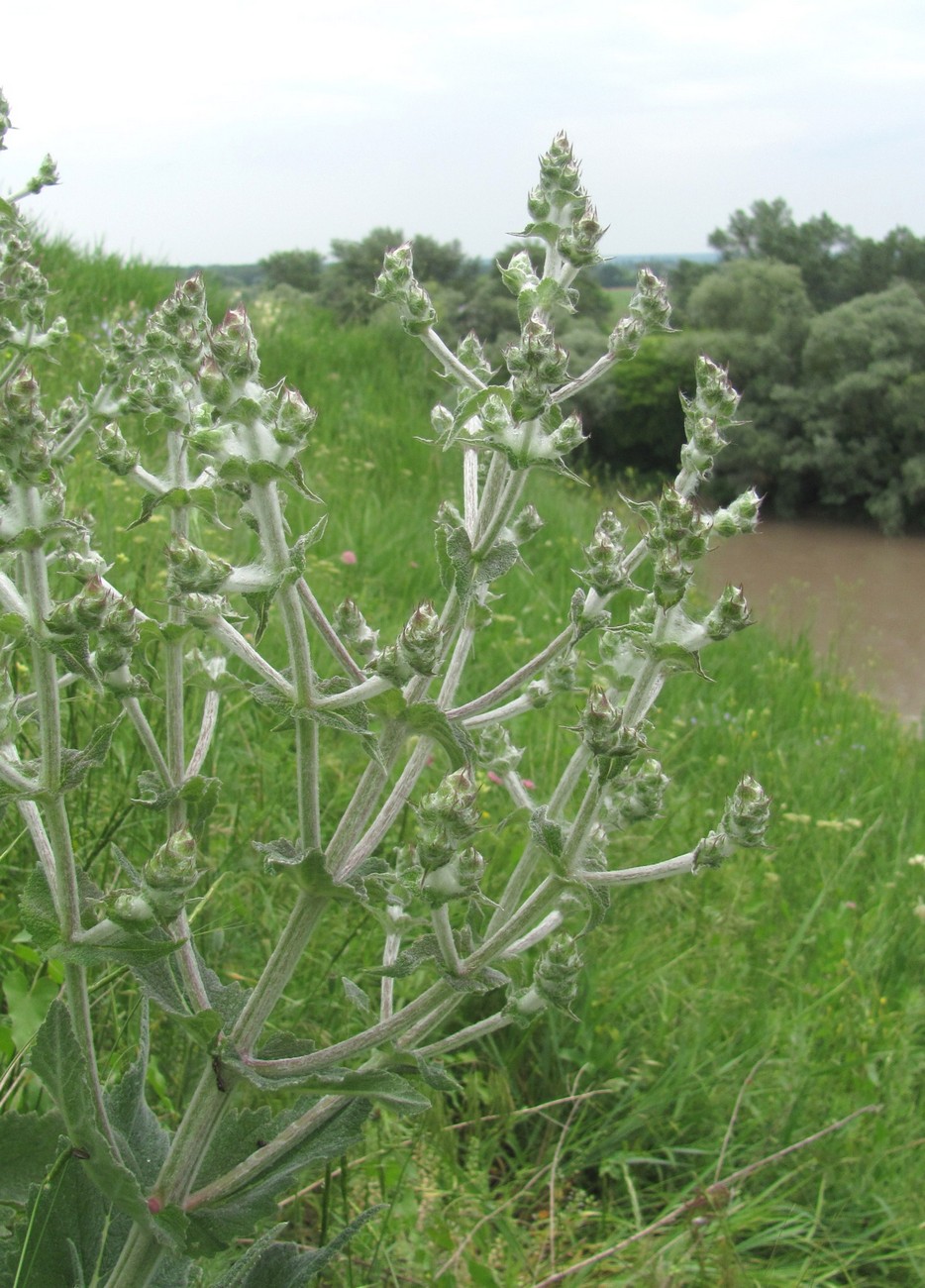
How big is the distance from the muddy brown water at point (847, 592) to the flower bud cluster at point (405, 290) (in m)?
6.38

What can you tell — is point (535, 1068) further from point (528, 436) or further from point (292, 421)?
point (292, 421)

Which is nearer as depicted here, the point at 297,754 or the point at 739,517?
the point at 297,754

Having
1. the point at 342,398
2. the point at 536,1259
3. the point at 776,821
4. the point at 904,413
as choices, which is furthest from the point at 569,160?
the point at 904,413

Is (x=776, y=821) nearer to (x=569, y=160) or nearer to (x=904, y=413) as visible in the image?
(x=569, y=160)

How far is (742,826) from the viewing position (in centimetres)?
149

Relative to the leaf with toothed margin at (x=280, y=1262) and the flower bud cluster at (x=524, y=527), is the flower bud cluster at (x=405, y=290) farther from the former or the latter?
the leaf with toothed margin at (x=280, y=1262)

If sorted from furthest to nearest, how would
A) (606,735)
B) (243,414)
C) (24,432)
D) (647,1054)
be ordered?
(647,1054) → (606,735) → (243,414) → (24,432)

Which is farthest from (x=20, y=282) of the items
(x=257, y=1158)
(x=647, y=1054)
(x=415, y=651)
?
(x=647, y=1054)

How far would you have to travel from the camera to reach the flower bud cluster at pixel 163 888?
117cm

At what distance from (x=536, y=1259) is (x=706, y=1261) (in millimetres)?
360

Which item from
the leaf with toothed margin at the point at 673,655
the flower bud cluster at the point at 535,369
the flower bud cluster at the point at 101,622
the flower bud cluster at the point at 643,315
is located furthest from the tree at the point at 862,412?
the flower bud cluster at the point at 101,622

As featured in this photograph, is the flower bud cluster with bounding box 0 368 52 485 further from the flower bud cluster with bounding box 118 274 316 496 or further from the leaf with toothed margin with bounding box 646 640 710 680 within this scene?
the leaf with toothed margin with bounding box 646 640 710 680

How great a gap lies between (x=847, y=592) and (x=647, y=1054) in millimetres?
13513

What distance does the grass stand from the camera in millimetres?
2279
